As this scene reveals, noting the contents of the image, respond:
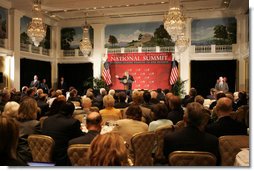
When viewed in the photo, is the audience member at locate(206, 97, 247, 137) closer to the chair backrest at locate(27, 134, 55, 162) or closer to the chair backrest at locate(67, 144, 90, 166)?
the chair backrest at locate(67, 144, 90, 166)

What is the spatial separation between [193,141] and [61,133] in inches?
70.1

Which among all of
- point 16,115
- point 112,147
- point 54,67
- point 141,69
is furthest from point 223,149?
point 54,67

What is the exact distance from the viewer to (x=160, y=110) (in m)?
4.62

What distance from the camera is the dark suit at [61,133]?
3.98 metres

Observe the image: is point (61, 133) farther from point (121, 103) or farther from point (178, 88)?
point (178, 88)

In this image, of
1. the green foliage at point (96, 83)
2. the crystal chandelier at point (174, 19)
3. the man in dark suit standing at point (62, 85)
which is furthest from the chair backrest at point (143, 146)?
the man in dark suit standing at point (62, 85)

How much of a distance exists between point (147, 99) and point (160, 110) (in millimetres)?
2528

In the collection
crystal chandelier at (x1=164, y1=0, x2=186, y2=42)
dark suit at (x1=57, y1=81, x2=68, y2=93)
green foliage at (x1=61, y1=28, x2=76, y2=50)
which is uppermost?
green foliage at (x1=61, y1=28, x2=76, y2=50)

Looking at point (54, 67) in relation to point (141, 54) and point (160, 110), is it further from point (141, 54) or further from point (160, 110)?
point (160, 110)

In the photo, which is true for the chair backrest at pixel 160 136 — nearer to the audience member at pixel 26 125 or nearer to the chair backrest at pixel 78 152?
the chair backrest at pixel 78 152

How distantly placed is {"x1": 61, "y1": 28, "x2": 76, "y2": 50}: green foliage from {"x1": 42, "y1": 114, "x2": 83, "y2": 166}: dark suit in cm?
1396

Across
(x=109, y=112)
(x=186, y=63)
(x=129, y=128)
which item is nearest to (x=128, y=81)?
(x=186, y=63)

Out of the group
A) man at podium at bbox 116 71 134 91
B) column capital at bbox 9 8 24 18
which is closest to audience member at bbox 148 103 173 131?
man at podium at bbox 116 71 134 91

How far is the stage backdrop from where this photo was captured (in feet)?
52.1
